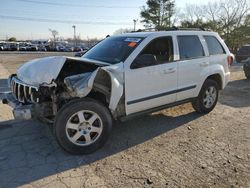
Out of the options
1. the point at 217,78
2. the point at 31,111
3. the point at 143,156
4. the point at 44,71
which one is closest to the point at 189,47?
the point at 217,78

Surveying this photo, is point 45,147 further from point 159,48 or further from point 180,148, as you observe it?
point 159,48

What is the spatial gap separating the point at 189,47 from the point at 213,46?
0.89 m

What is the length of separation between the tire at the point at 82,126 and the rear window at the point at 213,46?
9.81 ft

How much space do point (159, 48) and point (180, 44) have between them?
0.52m

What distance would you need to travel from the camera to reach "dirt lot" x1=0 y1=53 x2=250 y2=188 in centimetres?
316

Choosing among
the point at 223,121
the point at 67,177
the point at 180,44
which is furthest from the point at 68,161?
the point at 223,121

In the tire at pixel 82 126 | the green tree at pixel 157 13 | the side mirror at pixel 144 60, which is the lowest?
the tire at pixel 82 126

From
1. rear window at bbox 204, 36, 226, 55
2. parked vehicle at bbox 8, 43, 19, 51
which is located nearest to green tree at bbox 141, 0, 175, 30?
parked vehicle at bbox 8, 43, 19, 51

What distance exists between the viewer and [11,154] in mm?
3814

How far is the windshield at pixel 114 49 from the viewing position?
433 cm

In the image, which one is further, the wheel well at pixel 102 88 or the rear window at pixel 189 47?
the rear window at pixel 189 47

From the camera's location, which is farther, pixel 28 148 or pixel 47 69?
pixel 28 148

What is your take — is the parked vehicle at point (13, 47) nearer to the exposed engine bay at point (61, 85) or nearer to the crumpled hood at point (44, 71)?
the exposed engine bay at point (61, 85)

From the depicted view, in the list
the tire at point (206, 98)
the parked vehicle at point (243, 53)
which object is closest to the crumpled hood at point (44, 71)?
the tire at point (206, 98)
